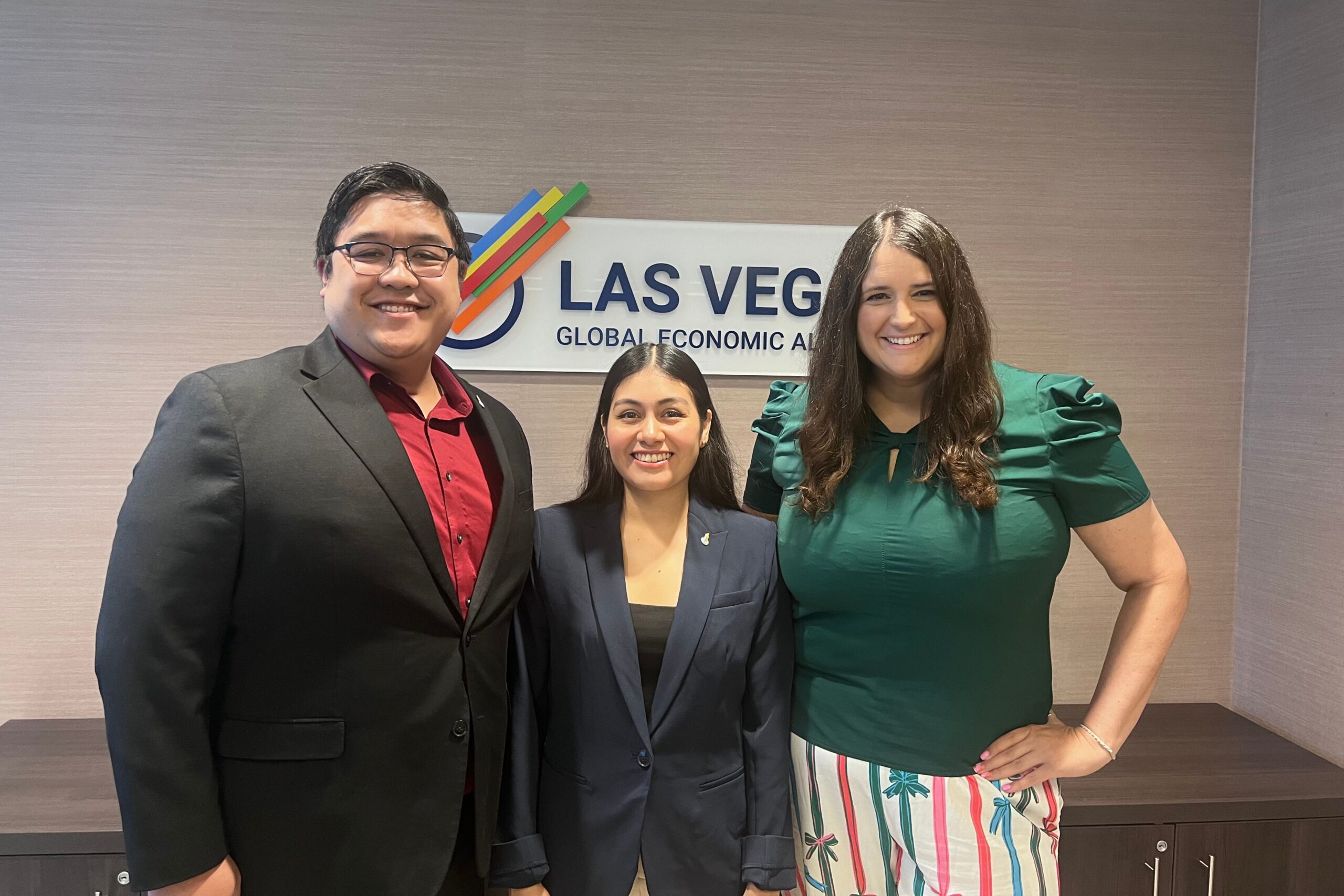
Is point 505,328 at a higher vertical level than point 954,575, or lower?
higher

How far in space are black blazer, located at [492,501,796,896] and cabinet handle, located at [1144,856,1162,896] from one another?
51.4 inches

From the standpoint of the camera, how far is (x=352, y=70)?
2.82 metres

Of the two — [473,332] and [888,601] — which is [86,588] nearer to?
[473,332]

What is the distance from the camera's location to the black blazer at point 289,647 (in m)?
1.40

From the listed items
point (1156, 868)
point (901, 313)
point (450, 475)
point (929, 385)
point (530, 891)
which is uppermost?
point (901, 313)

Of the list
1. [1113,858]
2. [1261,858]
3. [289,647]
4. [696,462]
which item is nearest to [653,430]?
[696,462]

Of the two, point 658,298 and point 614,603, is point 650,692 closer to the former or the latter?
point 614,603

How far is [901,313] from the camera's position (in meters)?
1.68

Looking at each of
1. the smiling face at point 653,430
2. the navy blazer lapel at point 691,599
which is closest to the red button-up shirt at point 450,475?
the smiling face at point 653,430

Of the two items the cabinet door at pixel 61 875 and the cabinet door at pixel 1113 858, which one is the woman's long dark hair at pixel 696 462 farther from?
the cabinet door at pixel 61 875

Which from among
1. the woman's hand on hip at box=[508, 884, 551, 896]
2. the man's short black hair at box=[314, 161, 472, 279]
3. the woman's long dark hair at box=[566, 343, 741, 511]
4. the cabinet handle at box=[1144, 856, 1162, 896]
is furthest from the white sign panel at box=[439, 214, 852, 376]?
the cabinet handle at box=[1144, 856, 1162, 896]

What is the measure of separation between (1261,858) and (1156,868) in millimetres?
315

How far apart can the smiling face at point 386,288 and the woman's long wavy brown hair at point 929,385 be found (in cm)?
79

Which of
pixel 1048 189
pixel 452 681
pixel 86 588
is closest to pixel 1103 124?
pixel 1048 189
